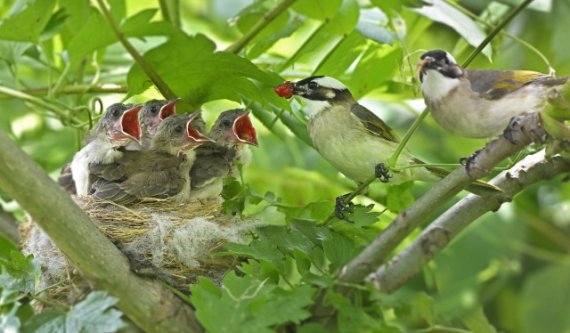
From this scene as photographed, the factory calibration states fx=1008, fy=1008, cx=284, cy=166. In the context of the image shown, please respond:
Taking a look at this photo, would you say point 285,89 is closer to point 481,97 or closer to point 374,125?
point 374,125

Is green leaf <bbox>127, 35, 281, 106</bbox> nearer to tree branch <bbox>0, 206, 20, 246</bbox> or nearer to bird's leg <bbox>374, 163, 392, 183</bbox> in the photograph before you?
bird's leg <bbox>374, 163, 392, 183</bbox>

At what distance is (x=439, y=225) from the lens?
1.98 meters

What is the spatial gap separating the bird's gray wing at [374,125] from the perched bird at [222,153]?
482 mm

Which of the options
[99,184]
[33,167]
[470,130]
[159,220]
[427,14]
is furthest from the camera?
[99,184]

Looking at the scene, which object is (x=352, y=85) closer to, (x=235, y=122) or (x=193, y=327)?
(x=235, y=122)

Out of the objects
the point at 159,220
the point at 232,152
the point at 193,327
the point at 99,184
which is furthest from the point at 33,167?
the point at 232,152

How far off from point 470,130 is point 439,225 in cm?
20

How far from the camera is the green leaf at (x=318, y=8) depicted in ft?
8.48

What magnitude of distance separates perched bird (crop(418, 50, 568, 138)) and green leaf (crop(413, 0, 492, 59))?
492 millimetres

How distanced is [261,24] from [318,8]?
16cm

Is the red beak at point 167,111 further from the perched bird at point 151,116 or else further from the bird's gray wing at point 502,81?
the bird's gray wing at point 502,81

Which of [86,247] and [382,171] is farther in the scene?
[382,171]

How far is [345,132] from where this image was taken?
261cm

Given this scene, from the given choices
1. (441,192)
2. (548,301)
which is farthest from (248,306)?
(548,301)
